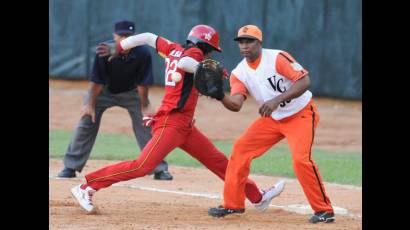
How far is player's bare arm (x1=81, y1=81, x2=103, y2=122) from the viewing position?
1118 cm

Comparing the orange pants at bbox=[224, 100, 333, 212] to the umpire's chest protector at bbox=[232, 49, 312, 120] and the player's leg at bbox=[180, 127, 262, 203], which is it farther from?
the player's leg at bbox=[180, 127, 262, 203]

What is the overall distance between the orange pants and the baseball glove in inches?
28.6

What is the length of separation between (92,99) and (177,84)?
Result: 9.10 feet

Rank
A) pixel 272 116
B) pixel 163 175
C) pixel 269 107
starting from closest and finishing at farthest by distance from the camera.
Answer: pixel 269 107 < pixel 272 116 < pixel 163 175

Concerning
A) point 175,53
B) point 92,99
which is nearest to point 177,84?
point 175,53

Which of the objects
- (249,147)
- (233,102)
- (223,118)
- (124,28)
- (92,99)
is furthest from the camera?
(223,118)

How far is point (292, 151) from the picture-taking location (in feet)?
27.6

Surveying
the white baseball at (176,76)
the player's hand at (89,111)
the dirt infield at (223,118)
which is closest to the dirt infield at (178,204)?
the player's hand at (89,111)

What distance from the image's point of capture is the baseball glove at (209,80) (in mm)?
8086

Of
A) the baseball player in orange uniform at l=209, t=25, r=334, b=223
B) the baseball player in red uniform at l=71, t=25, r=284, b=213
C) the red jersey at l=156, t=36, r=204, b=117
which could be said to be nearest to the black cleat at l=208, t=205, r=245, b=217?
the baseball player in orange uniform at l=209, t=25, r=334, b=223

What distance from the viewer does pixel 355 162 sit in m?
14.1

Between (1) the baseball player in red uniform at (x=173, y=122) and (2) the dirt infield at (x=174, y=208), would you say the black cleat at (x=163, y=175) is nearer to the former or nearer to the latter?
(2) the dirt infield at (x=174, y=208)

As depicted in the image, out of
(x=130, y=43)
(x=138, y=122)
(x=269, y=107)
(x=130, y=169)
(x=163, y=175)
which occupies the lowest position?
(x=163, y=175)

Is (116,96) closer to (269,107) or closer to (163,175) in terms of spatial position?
(163,175)
